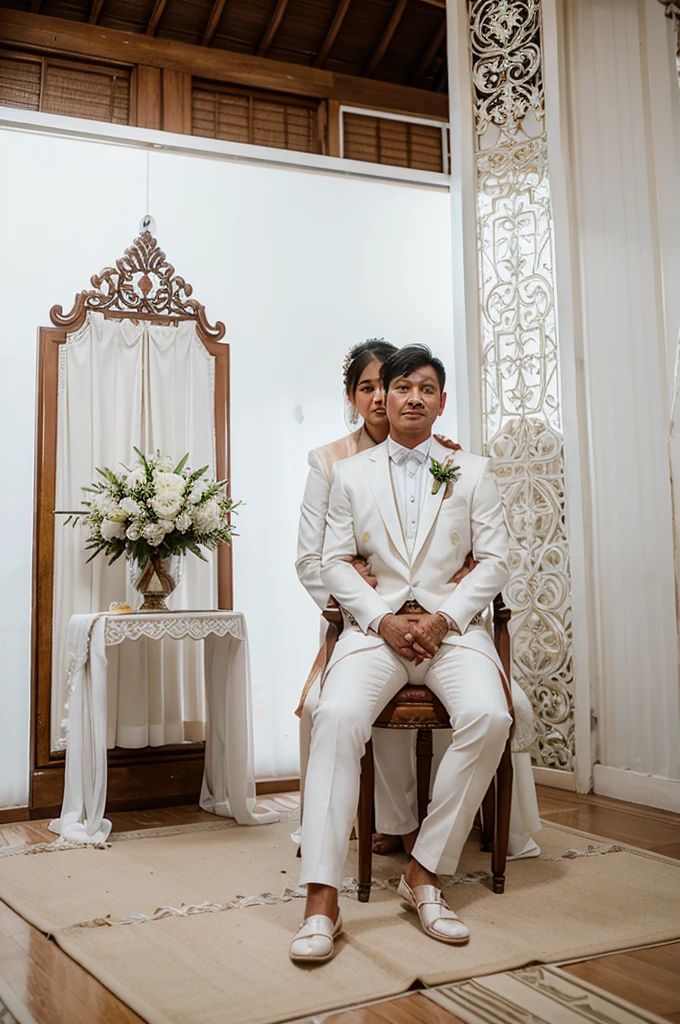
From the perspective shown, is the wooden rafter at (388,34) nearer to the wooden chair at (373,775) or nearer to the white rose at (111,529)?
the white rose at (111,529)

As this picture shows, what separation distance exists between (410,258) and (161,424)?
171 cm

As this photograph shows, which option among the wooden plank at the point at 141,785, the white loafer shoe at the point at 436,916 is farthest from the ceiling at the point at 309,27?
the white loafer shoe at the point at 436,916

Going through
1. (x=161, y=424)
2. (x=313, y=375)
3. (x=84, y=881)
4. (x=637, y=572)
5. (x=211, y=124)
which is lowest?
(x=84, y=881)

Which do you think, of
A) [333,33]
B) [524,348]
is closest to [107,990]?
[524,348]

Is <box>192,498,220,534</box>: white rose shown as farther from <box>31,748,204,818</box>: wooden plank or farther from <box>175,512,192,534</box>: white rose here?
<box>31,748,204,818</box>: wooden plank

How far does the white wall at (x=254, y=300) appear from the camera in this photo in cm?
429

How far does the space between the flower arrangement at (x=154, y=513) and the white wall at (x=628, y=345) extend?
5.55ft

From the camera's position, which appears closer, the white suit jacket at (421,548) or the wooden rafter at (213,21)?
the white suit jacket at (421,548)

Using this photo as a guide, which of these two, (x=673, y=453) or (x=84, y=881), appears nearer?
(x=84, y=881)

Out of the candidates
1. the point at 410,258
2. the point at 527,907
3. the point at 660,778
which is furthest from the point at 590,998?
the point at 410,258

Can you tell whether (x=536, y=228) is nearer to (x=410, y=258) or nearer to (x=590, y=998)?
(x=410, y=258)

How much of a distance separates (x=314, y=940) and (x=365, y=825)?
0.51 meters

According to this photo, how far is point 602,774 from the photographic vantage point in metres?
4.15

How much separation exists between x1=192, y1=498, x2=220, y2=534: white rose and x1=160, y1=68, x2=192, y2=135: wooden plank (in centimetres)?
217
